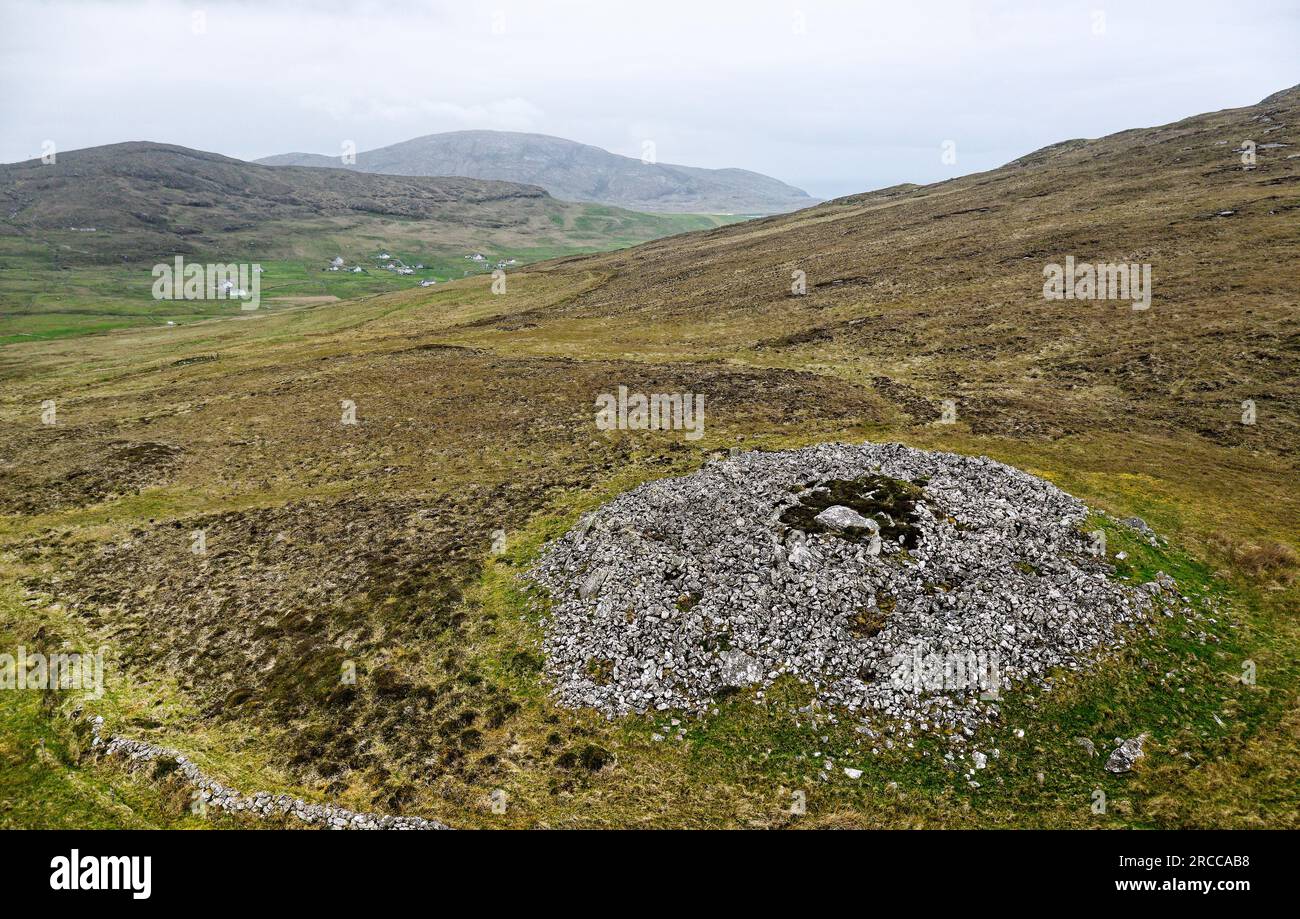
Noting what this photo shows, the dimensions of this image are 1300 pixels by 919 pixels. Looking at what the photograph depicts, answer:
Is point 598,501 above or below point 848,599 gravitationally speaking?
above

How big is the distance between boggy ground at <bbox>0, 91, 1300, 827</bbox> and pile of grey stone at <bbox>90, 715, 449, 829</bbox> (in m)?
0.46

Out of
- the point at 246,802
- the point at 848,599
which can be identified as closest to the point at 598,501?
the point at 848,599

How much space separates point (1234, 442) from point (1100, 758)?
1298 inches

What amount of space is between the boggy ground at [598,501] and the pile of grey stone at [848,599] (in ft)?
3.90

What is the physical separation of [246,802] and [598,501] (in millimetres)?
22035

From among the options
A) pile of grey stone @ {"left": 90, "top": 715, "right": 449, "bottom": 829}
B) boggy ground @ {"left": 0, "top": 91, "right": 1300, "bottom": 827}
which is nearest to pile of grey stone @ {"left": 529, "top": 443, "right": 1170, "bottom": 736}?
boggy ground @ {"left": 0, "top": 91, "right": 1300, "bottom": 827}

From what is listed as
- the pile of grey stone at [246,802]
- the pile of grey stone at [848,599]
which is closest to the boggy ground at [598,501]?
the pile of grey stone at [246,802]

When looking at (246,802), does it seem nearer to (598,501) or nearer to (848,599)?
(848,599)

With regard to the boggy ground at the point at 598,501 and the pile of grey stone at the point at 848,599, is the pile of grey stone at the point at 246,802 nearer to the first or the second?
the boggy ground at the point at 598,501

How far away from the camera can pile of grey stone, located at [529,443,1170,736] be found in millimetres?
20125

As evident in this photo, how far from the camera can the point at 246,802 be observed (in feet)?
60.9

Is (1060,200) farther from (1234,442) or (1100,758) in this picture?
(1100,758)

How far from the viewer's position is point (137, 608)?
98.3ft
